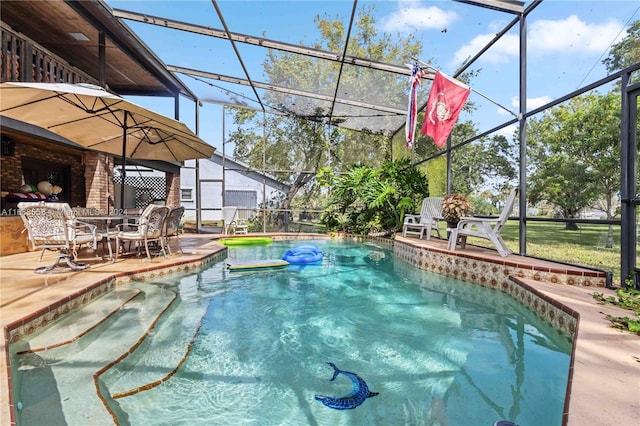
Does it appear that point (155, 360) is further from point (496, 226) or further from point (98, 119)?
point (496, 226)

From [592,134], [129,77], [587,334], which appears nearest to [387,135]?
[592,134]

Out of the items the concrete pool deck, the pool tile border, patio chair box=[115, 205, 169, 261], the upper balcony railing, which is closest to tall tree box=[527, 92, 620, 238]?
the pool tile border

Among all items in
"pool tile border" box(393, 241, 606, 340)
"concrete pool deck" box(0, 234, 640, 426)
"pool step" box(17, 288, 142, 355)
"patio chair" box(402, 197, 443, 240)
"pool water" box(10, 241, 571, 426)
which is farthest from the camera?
"patio chair" box(402, 197, 443, 240)

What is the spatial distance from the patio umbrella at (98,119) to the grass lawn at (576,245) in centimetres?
630

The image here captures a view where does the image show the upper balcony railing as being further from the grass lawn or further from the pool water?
the grass lawn

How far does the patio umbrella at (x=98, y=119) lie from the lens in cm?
367

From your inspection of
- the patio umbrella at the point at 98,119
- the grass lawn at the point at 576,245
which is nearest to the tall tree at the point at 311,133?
the patio umbrella at the point at 98,119

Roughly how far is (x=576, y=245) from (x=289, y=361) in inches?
324

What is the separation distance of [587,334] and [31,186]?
32.3ft

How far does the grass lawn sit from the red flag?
236cm

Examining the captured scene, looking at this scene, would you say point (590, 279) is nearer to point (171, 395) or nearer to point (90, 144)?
point (171, 395)

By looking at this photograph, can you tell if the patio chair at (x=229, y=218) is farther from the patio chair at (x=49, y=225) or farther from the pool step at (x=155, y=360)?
the pool step at (x=155, y=360)

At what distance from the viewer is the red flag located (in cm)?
540

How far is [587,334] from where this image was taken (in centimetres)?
212
